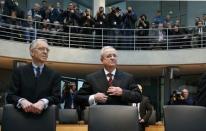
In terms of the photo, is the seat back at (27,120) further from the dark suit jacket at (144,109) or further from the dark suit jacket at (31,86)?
the dark suit jacket at (144,109)

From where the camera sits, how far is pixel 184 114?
14.0 ft

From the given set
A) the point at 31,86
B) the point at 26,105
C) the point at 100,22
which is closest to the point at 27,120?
the point at 26,105

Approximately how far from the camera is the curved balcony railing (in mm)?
14969

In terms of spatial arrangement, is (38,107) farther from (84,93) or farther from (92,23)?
(92,23)

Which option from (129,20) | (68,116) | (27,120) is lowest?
(68,116)

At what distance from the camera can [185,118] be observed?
13.9ft

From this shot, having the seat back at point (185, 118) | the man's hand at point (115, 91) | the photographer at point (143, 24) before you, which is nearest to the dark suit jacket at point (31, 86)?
the man's hand at point (115, 91)

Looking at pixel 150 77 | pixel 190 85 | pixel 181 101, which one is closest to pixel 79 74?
pixel 150 77

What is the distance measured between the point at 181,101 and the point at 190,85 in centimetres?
1208

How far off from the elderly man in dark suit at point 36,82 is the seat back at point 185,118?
116 centimetres

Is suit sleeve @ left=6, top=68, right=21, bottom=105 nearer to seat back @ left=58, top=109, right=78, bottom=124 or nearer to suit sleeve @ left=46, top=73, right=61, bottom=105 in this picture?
suit sleeve @ left=46, top=73, right=61, bottom=105

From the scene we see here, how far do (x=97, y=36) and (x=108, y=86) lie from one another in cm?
1194

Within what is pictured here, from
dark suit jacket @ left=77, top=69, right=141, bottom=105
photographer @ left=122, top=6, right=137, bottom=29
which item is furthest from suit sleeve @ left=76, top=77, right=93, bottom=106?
photographer @ left=122, top=6, right=137, bottom=29

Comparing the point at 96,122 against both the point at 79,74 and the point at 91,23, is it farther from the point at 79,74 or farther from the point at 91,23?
the point at 79,74
